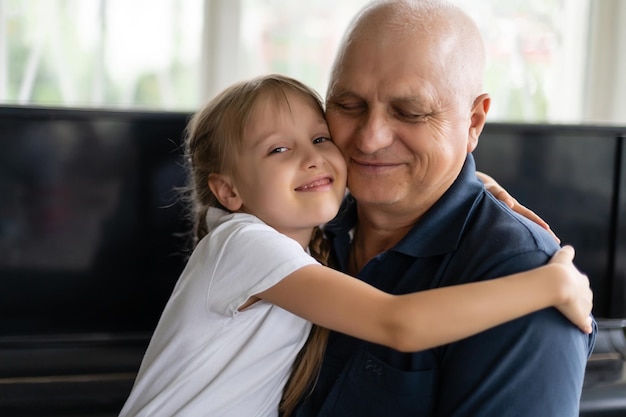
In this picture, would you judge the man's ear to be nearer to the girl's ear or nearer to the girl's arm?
the girl's arm

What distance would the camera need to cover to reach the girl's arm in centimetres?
116

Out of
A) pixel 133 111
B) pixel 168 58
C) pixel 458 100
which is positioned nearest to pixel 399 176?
pixel 458 100

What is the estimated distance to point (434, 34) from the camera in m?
1.40

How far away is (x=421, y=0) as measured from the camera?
1.45m

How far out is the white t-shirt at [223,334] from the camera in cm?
134

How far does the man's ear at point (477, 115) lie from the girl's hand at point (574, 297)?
13.9 inches

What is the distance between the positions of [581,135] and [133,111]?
128cm

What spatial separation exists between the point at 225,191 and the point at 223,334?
0.28 metres

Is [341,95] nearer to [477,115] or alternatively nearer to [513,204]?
[477,115]

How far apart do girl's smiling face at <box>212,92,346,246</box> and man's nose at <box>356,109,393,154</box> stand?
8cm

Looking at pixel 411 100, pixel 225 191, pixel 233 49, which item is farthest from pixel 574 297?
pixel 233 49

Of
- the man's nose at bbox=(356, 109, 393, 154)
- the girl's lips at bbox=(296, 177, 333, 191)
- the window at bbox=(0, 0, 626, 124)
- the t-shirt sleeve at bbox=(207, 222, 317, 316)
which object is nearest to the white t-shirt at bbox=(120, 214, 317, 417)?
the t-shirt sleeve at bbox=(207, 222, 317, 316)

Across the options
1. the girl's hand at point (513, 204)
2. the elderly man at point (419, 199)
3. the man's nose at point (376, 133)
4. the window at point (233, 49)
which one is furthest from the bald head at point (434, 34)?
the window at point (233, 49)

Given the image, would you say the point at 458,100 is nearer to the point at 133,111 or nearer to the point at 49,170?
the point at 133,111
